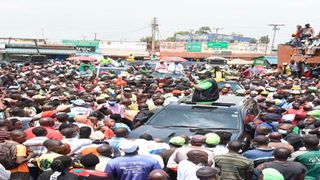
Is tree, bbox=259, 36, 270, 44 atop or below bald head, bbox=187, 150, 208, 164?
below

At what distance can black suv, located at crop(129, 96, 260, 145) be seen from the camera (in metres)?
8.47

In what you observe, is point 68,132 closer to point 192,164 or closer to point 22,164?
point 22,164

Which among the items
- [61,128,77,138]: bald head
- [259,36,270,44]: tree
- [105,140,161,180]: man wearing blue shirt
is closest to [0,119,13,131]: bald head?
[61,128,77,138]: bald head

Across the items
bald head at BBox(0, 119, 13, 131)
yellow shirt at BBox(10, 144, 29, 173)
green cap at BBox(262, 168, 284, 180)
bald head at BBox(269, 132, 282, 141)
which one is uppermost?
green cap at BBox(262, 168, 284, 180)

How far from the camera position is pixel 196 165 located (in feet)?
18.6

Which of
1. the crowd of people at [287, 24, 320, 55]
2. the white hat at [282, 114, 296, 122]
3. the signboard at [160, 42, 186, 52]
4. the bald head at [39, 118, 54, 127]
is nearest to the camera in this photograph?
the bald head at [39, 118, 54, 127]

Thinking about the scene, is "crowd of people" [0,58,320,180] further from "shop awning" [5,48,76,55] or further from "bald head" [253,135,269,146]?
"shop awning" [5,48,76,55]

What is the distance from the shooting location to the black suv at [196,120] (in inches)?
333

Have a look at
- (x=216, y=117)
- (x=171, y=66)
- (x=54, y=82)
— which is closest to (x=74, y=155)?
(x=216, y=117)

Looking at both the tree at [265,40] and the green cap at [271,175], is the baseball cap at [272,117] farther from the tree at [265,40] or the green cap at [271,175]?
the tree at [265,40]

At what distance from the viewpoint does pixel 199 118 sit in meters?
9.02

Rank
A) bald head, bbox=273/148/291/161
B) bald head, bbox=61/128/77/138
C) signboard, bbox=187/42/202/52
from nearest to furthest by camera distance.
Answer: bald head, bbox=273/148/291/161, bald head, bbox=61/128/77/138, signboard, bbox=187/42/202/52

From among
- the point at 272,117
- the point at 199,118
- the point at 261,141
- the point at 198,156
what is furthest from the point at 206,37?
the point at 198,156

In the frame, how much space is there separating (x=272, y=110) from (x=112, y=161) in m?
5.23
